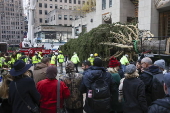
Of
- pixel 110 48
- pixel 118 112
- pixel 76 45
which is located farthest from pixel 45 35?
pixel 118 112

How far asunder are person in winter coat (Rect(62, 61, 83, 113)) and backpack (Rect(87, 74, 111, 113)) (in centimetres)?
43

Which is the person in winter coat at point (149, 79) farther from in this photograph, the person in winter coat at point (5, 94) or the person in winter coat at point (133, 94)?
the person in winter coat at point (5, 94)

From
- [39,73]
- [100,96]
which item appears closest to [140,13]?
[39,73]

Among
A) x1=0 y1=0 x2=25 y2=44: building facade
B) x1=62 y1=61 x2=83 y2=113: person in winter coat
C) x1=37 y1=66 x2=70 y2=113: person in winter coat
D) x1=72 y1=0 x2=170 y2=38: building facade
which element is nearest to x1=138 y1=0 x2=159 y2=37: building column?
x1=72 y1=0 x2=170 y2=38: building facade

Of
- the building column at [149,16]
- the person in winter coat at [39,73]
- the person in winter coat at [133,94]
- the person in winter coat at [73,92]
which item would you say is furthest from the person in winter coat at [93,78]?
the building column at [149,16]

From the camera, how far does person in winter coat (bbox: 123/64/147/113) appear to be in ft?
10.8

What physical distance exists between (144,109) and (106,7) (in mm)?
21524

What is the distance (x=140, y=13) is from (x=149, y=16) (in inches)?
45.7

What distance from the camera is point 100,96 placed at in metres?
3.42

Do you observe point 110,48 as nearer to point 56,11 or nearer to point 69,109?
point 69,109

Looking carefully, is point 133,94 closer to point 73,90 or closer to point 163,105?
point 73,90

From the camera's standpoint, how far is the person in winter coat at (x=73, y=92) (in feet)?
12.4

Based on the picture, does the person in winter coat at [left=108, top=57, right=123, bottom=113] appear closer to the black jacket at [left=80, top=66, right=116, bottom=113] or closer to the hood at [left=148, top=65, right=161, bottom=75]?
the black jacket at [left=80, top=66, right=116, bottom=113]

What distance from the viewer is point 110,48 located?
12.8m
